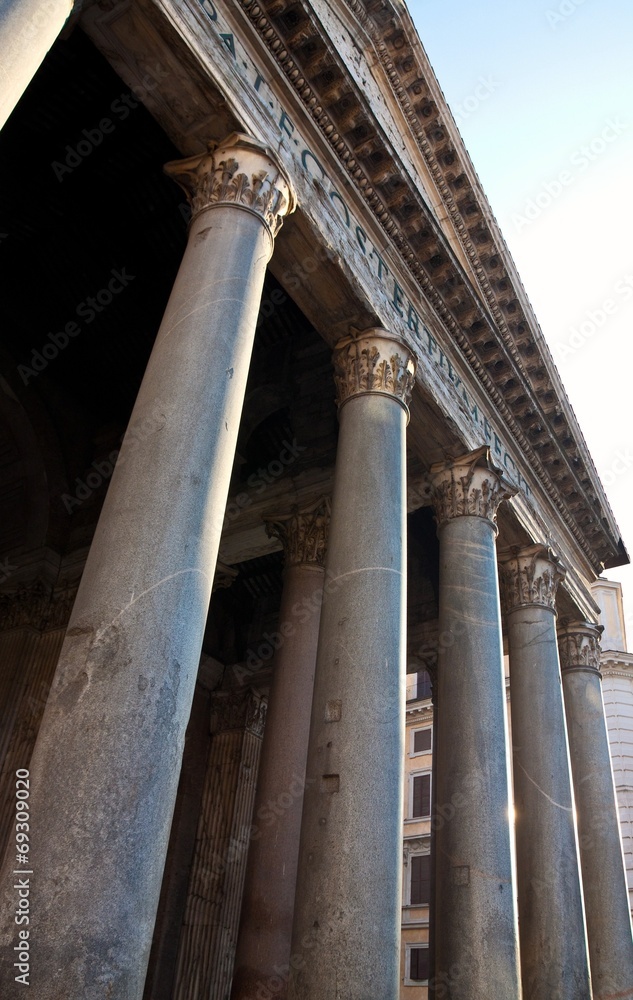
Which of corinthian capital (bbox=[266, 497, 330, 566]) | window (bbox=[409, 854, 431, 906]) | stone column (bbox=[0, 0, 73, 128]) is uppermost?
corinthian capital (bbox=[266, 497, 330, 566])

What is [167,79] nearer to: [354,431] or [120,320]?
[354,431]

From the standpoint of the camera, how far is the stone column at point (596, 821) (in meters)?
11.4

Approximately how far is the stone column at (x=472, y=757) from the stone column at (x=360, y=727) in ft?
7.40

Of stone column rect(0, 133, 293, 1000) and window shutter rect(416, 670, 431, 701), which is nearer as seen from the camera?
stone column rect(0, 133, 293, 1000)

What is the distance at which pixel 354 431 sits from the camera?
833 centimetres

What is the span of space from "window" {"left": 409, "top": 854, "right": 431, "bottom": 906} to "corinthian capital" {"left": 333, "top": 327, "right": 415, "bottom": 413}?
1789cm

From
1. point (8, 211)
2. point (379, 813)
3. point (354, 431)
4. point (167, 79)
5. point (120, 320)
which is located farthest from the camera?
point (120, 320)

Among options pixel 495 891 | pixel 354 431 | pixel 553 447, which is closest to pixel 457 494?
pixel 354 431

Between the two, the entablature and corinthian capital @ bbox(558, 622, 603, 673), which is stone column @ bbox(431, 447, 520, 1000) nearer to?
the entablature

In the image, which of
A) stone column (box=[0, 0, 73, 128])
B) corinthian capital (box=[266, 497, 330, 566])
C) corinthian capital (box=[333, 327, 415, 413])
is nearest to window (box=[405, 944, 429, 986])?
corinthian capital (box=[266, 497, 330, 566])

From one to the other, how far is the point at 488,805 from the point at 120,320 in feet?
26.5

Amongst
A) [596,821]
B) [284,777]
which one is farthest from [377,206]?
[596,821]

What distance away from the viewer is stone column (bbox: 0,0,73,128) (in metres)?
4.50

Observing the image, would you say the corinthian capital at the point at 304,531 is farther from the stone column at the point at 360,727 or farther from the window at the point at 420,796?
the window at the point at 420,796
